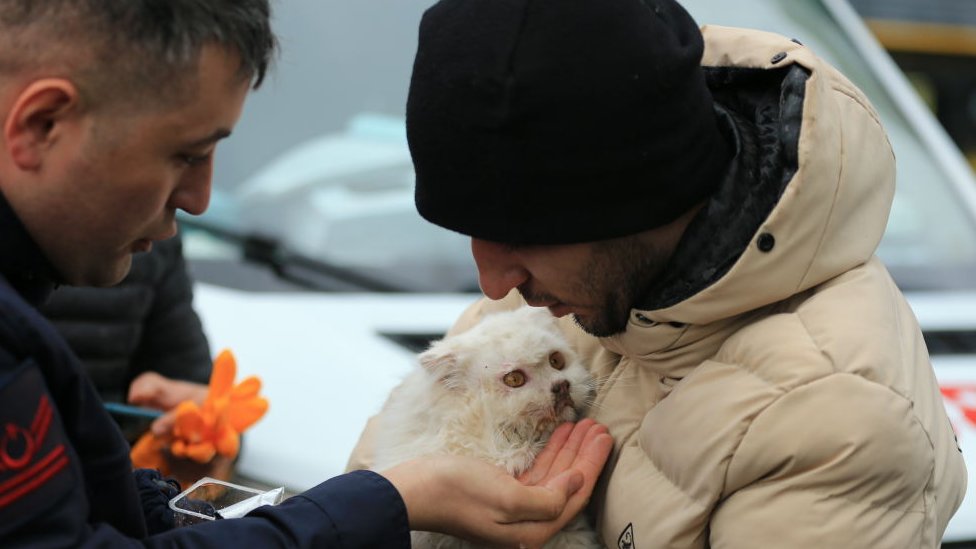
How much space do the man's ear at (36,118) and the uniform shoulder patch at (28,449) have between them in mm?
277

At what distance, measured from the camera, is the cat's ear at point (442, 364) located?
218 cm

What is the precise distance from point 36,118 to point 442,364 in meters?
1.00

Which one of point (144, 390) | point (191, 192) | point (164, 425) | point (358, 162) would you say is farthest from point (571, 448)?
point (358, 162)

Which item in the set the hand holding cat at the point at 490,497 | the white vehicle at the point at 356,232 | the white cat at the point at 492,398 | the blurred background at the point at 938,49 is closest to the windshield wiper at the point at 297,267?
the white vehicle at the point at 356,232

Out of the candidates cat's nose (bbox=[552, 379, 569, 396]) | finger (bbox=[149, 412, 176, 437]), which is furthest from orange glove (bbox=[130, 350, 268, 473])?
cat's nose (bbox=[552, 379, 569, 396])

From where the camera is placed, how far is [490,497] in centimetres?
175

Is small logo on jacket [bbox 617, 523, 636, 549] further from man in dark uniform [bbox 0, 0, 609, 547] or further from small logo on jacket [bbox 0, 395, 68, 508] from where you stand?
small logo on jacket [bbox 0, 395, 68, 508]

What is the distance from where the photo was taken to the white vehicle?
309cm

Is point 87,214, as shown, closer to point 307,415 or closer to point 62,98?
point 62,98

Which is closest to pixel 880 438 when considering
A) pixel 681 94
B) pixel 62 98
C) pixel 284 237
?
pixel 681 94

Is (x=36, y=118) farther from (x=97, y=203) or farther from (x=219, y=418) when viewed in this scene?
(x=219, y=418)

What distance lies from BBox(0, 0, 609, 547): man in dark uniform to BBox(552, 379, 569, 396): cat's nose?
0.49 meters

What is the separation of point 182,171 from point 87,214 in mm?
139

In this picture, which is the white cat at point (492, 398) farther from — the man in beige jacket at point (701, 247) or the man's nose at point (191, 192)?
the man's nose at point (191, 192)
